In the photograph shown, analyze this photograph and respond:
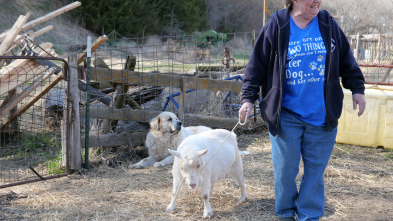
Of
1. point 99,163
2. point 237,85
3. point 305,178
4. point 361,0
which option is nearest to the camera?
point 305,178

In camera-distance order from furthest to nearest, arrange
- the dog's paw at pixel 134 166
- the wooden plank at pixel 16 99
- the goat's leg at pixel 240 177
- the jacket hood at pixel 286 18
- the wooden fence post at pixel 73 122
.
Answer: the wooden plank at pixel 16 99 < the dog's paw at pixel 134 166 < the wooden fence post at pixel 73 122 < the goat's leg at pixel 240 177 < the jacket hood at pixel 286 18

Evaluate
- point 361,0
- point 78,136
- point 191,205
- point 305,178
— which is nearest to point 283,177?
point 305,178

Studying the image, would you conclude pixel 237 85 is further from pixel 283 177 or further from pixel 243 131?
pixel 283 177

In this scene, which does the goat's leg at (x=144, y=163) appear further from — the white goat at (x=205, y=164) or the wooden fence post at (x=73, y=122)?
the white goat at (x=205, y=164)

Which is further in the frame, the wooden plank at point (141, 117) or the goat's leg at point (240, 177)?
the wooden plank at point (141, 117)

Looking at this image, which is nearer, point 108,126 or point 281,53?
point 281,53

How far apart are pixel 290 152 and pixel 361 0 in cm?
2567

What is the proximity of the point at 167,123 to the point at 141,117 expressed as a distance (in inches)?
21.4

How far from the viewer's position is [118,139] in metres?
6.89

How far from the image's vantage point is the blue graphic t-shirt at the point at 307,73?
3178 mm

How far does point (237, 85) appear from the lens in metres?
8.17

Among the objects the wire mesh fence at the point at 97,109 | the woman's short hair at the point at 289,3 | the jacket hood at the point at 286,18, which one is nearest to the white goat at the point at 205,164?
the jacket hood at the point at 286,18

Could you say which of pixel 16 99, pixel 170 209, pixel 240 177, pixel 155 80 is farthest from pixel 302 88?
pixel 16 99

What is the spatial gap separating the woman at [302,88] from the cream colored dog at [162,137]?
3.44 m
